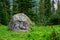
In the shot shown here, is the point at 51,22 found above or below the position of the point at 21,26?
below

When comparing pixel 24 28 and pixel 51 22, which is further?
pixel 51 22

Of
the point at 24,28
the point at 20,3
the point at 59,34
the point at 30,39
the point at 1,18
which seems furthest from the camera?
the point at 20,3

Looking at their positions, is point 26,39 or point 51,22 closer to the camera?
point 26,39

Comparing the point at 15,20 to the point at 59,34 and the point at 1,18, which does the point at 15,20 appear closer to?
the point at 59,34

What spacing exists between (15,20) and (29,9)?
16.5 m

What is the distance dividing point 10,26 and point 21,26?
98 centimetres

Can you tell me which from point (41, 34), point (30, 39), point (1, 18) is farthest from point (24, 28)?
point (1, 18)

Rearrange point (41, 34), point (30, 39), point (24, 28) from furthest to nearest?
point (24, 28) < point (41, 34) < point (30, 39)

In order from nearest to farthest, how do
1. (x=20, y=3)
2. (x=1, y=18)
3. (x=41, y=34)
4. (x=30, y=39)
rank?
(x=30, y=39), (x=41, y=34), (x=1, y=18), (x=20, y=3)

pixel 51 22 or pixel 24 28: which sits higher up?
pixel 24 28

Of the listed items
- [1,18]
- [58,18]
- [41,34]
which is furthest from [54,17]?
[41,34]

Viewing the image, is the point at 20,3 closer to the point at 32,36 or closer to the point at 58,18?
the point at 58,18

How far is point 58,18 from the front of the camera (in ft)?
91.2

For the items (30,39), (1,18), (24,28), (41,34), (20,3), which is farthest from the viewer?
(20,3)
